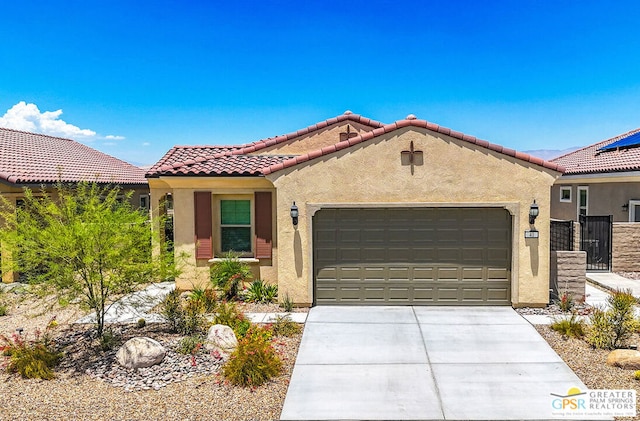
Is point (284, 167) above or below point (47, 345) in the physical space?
above

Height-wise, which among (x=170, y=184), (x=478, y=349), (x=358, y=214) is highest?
(x=170, y=184)

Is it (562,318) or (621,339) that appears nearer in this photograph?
(621,339)

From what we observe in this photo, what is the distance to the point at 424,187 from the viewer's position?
10.6m

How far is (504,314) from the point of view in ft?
33.8

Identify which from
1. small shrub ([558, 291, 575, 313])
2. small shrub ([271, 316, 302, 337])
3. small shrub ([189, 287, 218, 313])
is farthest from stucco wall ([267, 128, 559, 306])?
small shrub ([189, 287, 218, 313])

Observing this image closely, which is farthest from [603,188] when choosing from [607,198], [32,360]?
[32,360]

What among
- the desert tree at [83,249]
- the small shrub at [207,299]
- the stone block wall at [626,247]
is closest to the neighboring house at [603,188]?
the stone block wall at [626,247]

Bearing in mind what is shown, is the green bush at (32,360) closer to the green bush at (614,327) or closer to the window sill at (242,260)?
the window sill at (242,260)

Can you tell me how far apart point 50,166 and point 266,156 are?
30.5ft

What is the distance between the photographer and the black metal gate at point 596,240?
15.2m

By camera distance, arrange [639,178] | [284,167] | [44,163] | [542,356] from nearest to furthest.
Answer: [542,356], [284,167], [639,178], [44,163]

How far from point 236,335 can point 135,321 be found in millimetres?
2960

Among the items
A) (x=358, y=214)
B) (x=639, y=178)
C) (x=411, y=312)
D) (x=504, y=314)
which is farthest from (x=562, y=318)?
(x=639, y=178)

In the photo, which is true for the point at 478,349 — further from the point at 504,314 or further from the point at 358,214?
the point at 358,214
